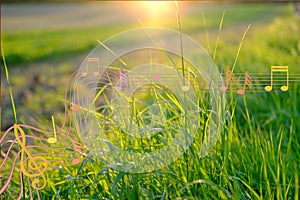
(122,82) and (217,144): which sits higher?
(122,82)

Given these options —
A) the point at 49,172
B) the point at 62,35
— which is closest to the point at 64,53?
the point at 62,35

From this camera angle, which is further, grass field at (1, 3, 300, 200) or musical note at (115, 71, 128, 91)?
musical note at (115, 71, 128, 91)

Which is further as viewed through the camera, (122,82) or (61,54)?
(61,54)

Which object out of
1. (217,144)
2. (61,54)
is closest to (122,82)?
(217,144)

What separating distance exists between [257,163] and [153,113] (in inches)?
17.4

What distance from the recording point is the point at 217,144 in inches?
71.7

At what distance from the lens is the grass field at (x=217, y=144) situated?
5.39 feet

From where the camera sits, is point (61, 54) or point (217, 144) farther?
point (61, 54)

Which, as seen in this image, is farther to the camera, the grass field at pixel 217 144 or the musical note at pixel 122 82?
the musical note at pixel 122 82

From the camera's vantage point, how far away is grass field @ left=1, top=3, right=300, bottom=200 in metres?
1.64

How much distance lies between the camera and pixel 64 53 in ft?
22.8

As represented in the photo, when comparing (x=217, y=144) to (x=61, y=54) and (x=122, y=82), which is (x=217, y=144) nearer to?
(x=122, y=82)

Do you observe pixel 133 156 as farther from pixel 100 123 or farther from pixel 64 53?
pixel 64 53

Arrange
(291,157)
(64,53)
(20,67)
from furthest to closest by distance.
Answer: (64,53)
(20,67)
(291,157)
